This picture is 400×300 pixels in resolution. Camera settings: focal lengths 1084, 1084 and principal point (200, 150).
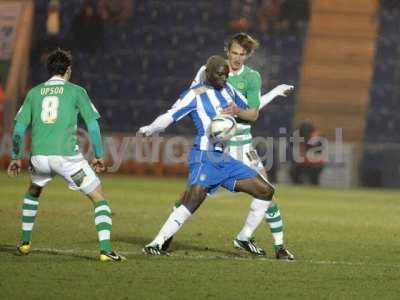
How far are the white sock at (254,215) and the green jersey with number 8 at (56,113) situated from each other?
69.6 inches

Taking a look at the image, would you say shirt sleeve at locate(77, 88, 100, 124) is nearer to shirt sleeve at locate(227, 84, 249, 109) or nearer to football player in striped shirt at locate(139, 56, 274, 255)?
football player in striped shirt at locate(139, 56, 274, 255)

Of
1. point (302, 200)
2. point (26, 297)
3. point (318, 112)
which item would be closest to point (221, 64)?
point (26, 297)

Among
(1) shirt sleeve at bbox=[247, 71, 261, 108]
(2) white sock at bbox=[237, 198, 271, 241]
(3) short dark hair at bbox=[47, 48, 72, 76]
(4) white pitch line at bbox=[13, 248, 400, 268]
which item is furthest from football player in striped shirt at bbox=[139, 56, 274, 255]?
(3) short dark hair at bbox=[47, 48, 72, 76]

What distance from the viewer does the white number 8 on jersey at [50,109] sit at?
30.0 ft

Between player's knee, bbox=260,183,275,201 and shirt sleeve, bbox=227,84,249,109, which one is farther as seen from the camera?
shirt sleeve, bbox=227,84,249,109

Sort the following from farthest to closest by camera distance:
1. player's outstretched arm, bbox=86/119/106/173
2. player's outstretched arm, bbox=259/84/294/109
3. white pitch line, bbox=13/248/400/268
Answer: player's outstretched arm, bbox=259/84/294/109 < white pitch line, bbox=13/248/400/268 < player's outstretched arm, bbox=86/119/106/173

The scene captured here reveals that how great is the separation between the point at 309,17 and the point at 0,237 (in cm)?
1856

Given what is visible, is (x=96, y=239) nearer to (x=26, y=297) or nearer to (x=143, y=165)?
(x=26, y=297)

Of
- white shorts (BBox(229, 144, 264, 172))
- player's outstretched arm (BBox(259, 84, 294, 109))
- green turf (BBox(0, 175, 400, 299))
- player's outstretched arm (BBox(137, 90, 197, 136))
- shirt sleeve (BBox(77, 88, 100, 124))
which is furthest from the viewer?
player's outstretched arm (BBox(259, 84, 294, 109))

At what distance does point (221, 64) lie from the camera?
9469mm

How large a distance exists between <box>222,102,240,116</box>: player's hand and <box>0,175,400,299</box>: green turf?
1.29 meters

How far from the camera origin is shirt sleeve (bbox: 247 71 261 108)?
33.0 ft

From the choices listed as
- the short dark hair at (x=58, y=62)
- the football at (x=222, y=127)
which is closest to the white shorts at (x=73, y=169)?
the short dark hair at (x=58, y=62)

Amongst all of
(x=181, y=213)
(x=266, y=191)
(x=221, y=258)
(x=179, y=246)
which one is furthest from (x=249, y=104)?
(x=179, y=246)
